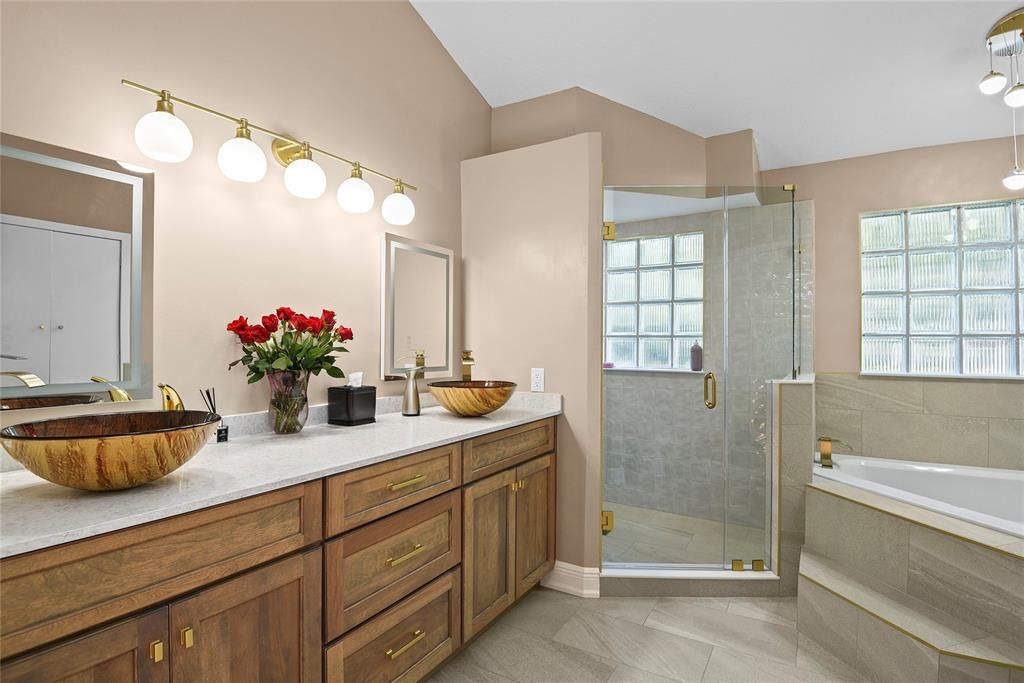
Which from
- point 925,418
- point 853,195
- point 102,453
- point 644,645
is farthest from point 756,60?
point 102,453

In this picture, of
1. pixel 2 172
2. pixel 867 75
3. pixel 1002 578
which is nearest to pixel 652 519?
pixel 1002 578

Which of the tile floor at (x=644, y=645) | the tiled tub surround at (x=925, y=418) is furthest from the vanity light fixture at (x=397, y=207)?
the tiled tub surround at (x=925, y=418)

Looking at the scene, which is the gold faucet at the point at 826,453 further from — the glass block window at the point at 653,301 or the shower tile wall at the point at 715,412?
the glass block window at the point at 653,301

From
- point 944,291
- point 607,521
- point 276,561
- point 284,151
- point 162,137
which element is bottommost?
point 607,521

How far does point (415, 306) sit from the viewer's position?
8.29 ft

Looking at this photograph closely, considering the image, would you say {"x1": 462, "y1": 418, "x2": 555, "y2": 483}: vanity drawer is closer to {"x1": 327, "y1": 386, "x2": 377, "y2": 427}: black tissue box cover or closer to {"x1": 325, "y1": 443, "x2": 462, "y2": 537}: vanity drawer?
{"x1": 325, "y1": 443, "x2": 462, "y2": 537}: vanity drawer

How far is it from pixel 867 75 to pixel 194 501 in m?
3.45

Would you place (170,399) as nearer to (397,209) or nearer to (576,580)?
(397,209)

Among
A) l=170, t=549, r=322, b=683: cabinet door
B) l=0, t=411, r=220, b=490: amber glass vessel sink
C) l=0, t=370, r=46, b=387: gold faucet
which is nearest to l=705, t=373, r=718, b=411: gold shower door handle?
l=170, t=549, r=322, b=683: cabinet door

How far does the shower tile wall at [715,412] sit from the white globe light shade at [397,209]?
1.23m

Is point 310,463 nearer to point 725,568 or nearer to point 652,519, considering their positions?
point 652,519

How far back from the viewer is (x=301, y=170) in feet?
6.17

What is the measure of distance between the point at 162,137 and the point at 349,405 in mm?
1058

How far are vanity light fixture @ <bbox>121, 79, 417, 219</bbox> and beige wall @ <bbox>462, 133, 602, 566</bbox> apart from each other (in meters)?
0.55
